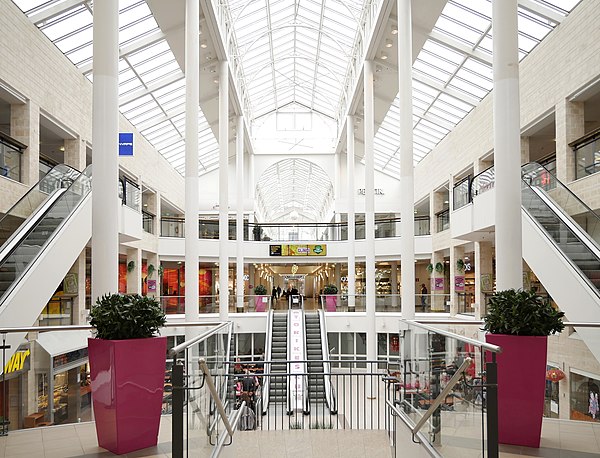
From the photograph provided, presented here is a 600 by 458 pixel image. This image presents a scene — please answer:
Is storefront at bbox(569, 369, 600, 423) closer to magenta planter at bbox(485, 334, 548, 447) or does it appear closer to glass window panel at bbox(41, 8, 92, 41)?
magenta planter at bbox(485, 334, 548, 447)

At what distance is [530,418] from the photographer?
17.2 feet

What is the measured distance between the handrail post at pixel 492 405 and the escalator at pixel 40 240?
6767 mm

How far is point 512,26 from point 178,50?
13.4 meters

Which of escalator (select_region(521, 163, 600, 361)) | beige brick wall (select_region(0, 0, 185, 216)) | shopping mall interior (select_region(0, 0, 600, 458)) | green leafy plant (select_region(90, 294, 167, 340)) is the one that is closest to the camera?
green leafy plant (select_region(90, 294, 167, 340))

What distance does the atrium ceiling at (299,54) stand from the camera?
15094mm

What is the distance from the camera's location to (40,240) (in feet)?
32.2

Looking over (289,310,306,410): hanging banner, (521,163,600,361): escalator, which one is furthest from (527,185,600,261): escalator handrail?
(289,310,306,410): hanging banner

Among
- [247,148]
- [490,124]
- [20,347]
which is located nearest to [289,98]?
[247,148]

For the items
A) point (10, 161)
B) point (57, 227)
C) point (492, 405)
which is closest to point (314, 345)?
point (57, 227)

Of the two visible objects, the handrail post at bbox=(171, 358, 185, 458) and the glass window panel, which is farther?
the glass window panel

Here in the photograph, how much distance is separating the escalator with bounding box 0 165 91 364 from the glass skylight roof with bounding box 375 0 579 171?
35.8 ft

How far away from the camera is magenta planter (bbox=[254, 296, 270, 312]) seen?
24281mm

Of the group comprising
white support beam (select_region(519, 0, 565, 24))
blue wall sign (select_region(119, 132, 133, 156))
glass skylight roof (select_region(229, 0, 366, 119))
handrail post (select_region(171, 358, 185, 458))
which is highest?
glass skylight roof (select_region(229, 0, 366, 119))

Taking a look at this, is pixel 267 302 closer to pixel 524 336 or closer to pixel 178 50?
pixel 178 50
